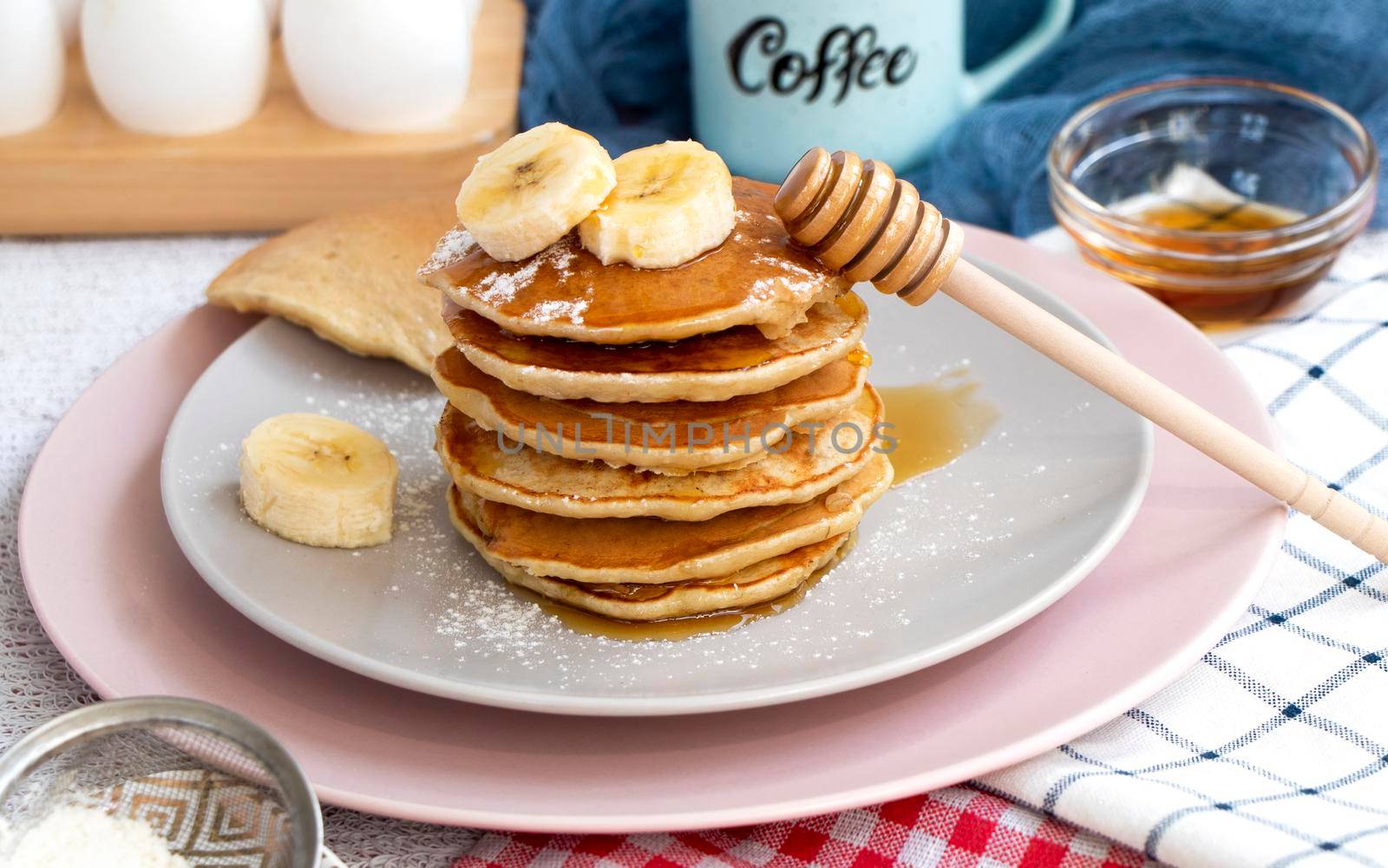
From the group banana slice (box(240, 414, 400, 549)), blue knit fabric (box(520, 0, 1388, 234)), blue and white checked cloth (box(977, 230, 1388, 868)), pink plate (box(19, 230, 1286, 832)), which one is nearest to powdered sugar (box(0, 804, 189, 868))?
pink plate (box(19, 230, 1286, 832))

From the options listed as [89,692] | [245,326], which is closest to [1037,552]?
[89,692]

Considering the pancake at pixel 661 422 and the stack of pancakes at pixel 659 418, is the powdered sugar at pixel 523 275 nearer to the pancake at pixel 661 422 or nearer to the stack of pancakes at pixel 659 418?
the stack of pancakes at pixel 659 418

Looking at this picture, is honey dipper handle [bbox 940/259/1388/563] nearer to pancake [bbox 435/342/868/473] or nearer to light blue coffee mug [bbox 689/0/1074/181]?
pancake [bbox 435/342/868/473]

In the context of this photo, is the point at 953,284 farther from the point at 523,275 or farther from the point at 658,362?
the point at 523,275

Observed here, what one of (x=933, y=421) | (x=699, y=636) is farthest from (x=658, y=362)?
(x=933, y=421)

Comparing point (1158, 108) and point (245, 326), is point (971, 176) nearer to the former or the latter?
point (1158, 108)

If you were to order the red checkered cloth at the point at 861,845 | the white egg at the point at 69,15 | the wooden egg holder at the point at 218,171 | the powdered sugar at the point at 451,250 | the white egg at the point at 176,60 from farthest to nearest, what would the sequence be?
the white egg at the point at 69,15
the wooden egg holder at the point at 218,171
the white egg at the point at 176,60
the powdered sugar at the point at 451,250
the red checkered cloth at the point at 861,845

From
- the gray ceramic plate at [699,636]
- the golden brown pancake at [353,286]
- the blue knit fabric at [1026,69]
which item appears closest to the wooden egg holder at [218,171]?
the blue knit fabric at [1026,69]
